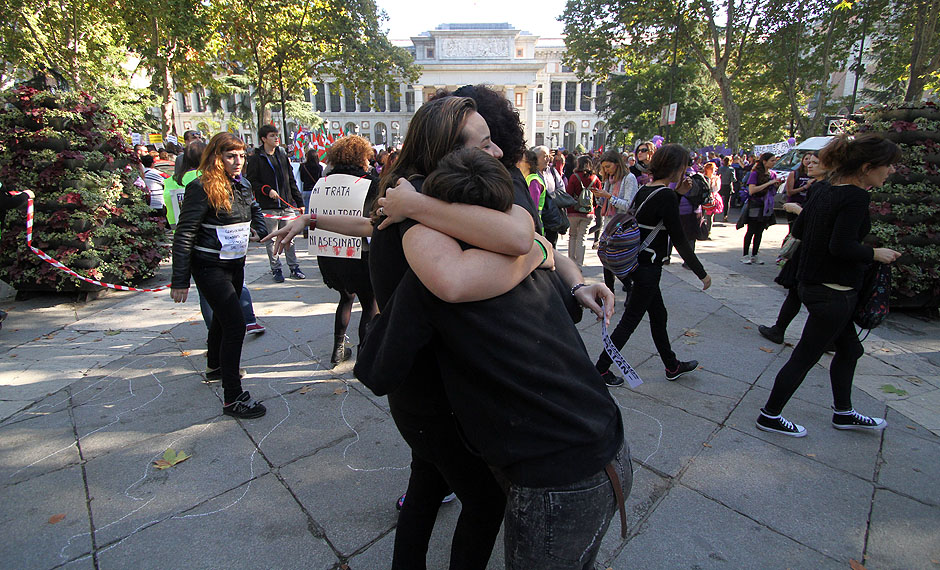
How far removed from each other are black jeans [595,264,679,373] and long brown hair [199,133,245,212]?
3005mm

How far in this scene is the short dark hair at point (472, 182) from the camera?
1.13m

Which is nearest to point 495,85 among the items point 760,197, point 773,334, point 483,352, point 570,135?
point 570,135

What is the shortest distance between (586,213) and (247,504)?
6.35 m

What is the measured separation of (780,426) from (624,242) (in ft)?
5.22

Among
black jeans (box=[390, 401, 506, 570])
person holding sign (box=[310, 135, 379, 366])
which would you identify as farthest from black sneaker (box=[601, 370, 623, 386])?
black jeans (box=[390, 401, 506, 570])

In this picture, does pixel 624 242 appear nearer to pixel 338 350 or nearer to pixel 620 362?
pixel 620 362

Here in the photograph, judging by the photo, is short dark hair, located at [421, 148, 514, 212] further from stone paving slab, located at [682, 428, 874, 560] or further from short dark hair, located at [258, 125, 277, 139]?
short dark hair, located at [258, 125, 277, 139]

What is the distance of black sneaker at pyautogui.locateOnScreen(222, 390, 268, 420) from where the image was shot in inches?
132

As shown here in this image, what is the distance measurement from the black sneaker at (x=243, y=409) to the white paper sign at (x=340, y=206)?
1.21 metres

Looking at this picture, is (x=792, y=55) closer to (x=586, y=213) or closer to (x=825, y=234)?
(x=586, y=213)

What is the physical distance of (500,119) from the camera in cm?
171

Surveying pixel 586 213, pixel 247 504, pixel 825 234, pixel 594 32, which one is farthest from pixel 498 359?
pixel 594 32

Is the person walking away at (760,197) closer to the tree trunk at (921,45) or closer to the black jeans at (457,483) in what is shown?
the tree trunk at (921,45)

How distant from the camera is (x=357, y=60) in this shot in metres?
21.1
